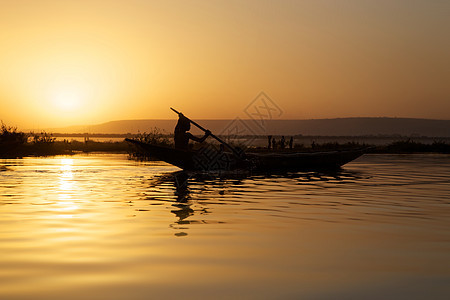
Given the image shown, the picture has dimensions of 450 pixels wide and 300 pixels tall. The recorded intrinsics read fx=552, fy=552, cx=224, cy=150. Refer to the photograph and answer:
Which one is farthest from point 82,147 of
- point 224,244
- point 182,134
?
point 224,244

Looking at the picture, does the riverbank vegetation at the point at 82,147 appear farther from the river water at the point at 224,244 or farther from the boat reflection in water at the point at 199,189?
the river water at the point at 224,244

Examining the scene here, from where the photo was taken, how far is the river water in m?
5.38

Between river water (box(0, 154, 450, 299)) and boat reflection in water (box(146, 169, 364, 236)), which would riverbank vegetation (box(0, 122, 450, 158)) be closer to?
boat reflection in water (box(146, 169, 364, 236))

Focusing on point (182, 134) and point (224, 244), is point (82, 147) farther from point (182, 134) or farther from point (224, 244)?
point (224, 244)

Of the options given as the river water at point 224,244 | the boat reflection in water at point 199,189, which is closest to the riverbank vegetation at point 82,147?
the boat reflection in water at point 199,189

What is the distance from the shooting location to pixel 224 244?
24.6 feet

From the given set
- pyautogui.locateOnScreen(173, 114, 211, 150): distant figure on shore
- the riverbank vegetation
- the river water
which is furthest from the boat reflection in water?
the riverbank vegetation

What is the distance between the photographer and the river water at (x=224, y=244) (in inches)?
212

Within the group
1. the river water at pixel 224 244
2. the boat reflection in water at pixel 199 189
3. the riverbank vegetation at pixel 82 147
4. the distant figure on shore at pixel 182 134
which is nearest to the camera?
the river water at pixel 224 244

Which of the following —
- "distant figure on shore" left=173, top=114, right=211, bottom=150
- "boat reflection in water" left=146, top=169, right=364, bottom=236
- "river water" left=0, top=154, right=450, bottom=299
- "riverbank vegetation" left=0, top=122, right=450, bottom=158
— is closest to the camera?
"river water" left=0, top=154, right=450, bottom=299

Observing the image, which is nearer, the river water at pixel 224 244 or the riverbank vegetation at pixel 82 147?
the river water at pixel 224 244

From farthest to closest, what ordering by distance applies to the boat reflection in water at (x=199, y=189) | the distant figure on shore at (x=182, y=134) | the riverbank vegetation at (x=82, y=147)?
the riverbank vegetation at (x=82, y=147) → the distant figure on shore at (x=182, y=134) → the boat reflection in water at (x=199, y=189)

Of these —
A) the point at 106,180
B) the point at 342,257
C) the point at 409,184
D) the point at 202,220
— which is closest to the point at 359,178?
the point at 409,184

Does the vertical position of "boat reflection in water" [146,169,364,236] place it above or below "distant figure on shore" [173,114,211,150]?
below
